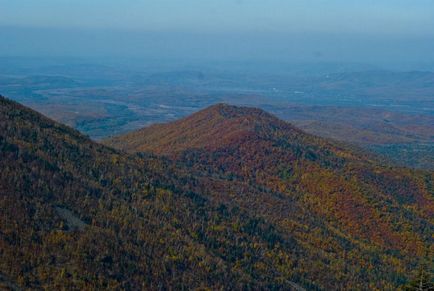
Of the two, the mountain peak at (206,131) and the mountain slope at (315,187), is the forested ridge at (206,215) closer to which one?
the mountain slope at (315,187)

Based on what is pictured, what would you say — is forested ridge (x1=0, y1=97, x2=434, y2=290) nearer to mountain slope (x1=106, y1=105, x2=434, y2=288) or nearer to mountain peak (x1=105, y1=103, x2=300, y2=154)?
mountain slope (x1=106, y1=105, x2=434, y2=288)

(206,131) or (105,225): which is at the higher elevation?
(105,225)

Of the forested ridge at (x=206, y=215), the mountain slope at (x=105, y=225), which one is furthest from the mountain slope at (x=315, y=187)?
the mountain slope at (x=105, y=225)

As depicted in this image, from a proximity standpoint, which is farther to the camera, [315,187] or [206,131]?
[206,131]

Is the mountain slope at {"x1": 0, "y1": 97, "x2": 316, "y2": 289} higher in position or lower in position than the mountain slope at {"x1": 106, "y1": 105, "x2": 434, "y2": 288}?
higher

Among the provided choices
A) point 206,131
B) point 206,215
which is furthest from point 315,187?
point 206,131

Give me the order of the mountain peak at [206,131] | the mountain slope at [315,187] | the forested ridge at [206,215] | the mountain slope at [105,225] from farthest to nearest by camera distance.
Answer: the mountain peak at [206,131], the mountain slope at [315,187], the forested ridge at [206,215], the mountain slope at [105,225]

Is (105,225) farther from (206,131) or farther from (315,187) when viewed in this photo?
(206,131)

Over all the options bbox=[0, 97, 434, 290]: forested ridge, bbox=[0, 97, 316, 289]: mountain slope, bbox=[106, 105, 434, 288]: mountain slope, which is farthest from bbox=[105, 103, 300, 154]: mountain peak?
bbox=[0, 97, 316, 289]: mountain slope

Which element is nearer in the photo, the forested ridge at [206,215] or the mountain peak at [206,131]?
the forested ridge at [206,215]
